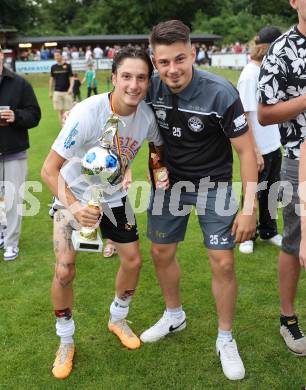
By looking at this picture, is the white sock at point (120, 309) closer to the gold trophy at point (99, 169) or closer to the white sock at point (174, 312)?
the white sock at point (174, 312)

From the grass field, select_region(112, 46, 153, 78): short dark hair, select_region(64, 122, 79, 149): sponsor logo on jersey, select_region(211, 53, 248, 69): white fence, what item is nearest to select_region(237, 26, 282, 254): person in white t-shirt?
the grass field

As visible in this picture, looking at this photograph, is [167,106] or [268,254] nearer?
[167,106]

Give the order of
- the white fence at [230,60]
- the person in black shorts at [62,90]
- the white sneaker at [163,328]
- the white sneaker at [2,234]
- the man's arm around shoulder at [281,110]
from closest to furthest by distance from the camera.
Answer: the man's arm around shoulder at [281,110] < the white sneaker at [163,328] < the white sneaker at [2,234] < the person in black shorts at [62,90] < the white fence at [230,60]

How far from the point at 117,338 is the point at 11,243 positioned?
2216 mm

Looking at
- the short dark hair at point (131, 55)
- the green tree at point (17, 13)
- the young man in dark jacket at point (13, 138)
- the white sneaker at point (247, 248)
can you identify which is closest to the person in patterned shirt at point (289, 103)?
the short dark hair at point (131, 55)

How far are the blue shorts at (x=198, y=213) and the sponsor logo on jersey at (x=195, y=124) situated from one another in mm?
435

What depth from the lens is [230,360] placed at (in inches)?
141

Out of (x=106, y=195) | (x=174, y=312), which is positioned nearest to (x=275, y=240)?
(x=174, y=312)

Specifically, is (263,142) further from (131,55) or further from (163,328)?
(131,55)

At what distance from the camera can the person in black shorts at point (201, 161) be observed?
10.8ft

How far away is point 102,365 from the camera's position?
3699 millimetres

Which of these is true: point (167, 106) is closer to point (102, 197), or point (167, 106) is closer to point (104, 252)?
point (102, 197)

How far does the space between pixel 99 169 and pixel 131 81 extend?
595 millimetres

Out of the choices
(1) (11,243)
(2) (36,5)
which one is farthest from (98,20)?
(1) (11,243)
